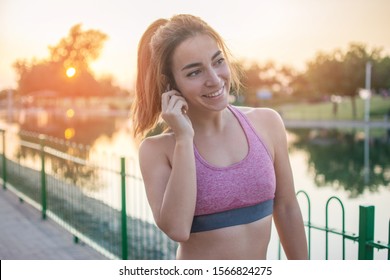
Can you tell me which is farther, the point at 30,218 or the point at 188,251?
the point at 30,218

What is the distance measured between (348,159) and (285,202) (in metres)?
13.0

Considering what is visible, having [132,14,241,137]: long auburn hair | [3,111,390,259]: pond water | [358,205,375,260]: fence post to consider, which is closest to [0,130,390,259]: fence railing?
[3,111,390,259]: pond water

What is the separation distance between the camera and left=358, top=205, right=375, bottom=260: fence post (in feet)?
6.70

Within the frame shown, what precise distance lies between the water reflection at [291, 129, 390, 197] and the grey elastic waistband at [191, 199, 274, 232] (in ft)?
27.9

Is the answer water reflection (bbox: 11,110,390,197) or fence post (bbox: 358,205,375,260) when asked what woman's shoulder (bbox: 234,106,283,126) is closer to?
fence post (bbox: 358,205,375,260)

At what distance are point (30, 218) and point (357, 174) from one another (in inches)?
332

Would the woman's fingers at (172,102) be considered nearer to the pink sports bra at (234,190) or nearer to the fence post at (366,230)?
the pink sports bra at (234,190)

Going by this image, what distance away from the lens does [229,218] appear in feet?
4.75

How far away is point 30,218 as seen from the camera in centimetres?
545

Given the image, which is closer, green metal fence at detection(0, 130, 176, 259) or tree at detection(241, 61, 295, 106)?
green metal fence at detection(0, 130, 176, 259)

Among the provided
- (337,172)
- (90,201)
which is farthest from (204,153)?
(337,172)

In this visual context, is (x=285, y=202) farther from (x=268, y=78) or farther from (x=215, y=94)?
(x=268, y=78)
